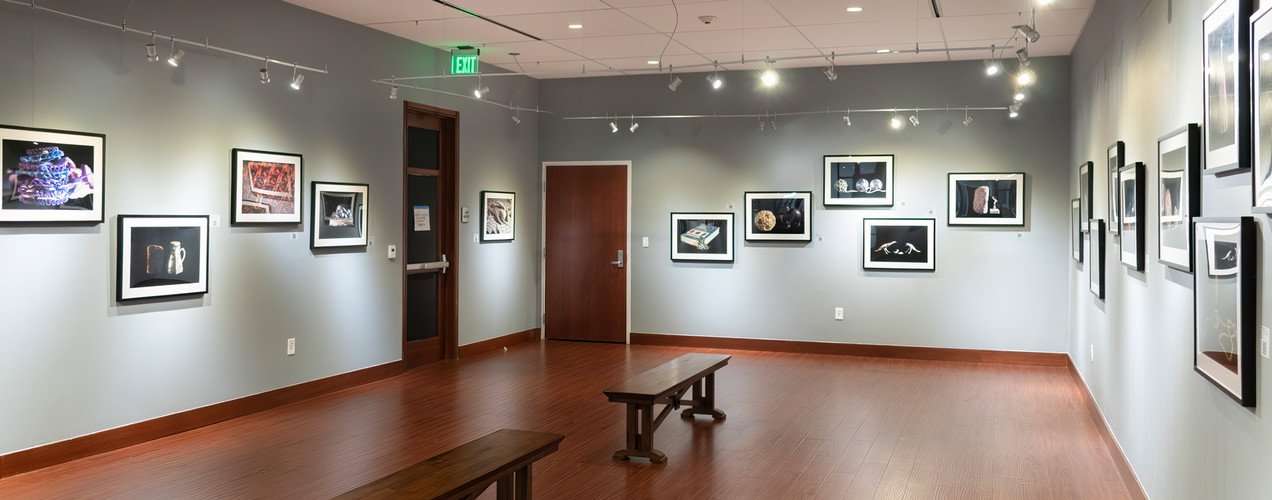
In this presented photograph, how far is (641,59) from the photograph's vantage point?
30.0 ft

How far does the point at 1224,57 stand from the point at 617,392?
3.56m

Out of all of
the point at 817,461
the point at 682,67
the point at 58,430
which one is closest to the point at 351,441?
the point at 58,430

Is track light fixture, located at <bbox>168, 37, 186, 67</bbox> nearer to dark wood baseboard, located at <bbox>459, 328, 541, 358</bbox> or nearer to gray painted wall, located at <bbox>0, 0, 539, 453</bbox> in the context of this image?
gray painted wall, located at <bbox>0, 0, 539, 453</bbox>

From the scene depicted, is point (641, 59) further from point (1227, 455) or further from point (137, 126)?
point (1227, 455)

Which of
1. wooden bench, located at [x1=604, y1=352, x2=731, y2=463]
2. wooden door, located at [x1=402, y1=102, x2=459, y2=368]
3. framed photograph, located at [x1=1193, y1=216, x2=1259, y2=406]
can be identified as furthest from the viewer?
wooden door, located at [x1=402, y1=102, x2=459, y2=368]

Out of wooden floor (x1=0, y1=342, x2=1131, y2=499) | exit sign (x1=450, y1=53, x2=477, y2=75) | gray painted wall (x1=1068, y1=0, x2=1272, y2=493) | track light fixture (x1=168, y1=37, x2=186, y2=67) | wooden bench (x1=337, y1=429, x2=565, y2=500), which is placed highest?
exit sign (x1=450, y1=53, x2=477, y2=75)

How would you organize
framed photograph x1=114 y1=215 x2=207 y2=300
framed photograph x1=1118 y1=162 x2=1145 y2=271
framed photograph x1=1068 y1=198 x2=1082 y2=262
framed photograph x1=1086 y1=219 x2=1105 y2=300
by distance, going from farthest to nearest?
framed photograph x1=1068 y1=198 x2=1082 y2=262 < framed photograph x1=1086 y1=219 x2=1105 y2=300 < framed photograph x1=114 y1=215 x2=207 y2=300 < framed photograph x1=1118 y1=162 x2=1145 y2=271

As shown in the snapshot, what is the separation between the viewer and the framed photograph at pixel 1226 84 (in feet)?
8.63

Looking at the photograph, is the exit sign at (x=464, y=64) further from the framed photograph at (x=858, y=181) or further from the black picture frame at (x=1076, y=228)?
the black picture frame at (x=1076, y=228)

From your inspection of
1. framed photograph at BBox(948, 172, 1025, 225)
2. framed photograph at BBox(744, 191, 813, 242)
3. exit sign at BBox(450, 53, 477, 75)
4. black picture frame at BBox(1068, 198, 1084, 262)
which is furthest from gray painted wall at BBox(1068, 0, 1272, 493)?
exit sign at BBox(450, 53, 477, 75)

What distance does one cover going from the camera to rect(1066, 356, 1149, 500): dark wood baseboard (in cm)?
459

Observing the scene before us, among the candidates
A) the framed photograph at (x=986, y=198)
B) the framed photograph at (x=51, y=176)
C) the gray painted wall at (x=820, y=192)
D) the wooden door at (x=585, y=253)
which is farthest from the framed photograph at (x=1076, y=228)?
the framed photograph at (x=51, y=176)

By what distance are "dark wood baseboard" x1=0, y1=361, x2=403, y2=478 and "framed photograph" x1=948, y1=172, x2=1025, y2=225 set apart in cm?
585

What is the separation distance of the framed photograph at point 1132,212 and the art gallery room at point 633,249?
0.15 ft
